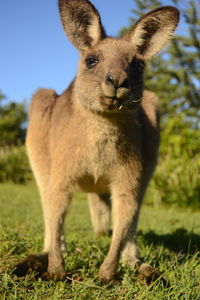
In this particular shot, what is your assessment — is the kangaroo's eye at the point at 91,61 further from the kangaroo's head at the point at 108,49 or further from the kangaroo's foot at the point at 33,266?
the kangaroo's foot at the point at 33,266

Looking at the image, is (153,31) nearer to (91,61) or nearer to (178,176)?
(91,61)

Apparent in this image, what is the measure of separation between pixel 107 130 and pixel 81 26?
866 mm

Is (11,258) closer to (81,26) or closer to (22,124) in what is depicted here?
(81,26)

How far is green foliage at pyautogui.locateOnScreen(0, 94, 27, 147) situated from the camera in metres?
23.9

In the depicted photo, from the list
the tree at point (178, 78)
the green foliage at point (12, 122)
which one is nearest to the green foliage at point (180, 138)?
the tree at point (178, 78)

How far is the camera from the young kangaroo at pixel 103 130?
291 cm

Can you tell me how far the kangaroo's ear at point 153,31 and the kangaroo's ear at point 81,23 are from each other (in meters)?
0.28

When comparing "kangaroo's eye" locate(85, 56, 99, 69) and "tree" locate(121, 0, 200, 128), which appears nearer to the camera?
"kangaroo's eye" locate(85, 56, 99, 69)

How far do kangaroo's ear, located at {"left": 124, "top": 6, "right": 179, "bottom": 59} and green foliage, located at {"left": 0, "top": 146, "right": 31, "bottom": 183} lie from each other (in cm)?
1075

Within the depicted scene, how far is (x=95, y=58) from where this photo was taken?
321 cm

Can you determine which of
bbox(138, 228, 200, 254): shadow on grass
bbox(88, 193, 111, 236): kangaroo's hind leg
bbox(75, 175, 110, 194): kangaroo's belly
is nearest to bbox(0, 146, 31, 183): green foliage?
bbox(88, 193, 111, 236): kangaroo's hind leg

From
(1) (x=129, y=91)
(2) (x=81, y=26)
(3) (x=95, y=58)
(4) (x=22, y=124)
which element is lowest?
(4) (x=22, y=124)

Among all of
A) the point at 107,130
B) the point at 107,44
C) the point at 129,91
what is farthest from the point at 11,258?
the point at 107,44

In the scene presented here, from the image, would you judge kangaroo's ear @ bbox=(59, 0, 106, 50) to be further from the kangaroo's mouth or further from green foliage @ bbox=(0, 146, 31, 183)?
green foliage @ bbox=(0, 146, 31, 183)
